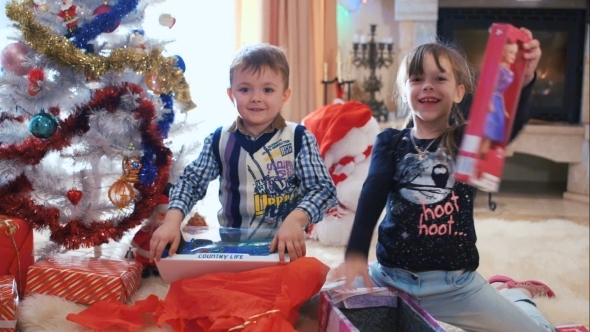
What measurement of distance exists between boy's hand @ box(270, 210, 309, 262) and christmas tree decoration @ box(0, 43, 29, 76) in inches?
31.8

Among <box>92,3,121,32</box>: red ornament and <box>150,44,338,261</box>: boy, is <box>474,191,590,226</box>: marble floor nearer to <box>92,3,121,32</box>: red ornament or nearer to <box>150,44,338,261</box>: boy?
<box>150,44,338,261</box>: boy

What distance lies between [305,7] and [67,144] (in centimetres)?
69

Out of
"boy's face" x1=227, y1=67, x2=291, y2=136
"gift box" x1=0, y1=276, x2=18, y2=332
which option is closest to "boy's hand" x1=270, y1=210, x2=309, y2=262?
"boy's face" x1=227, y1=67, x2=291, y2=136

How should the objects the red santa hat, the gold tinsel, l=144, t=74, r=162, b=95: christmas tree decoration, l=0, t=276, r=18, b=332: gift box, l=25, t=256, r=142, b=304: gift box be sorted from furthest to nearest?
1. the red santa hat
2. l=144, t=74, r=162, b=95: christmas tree decoration
3. the gold tinsel
4. l=25, t=256, r=142, b=304: gift box
5. l=0, t=276, r=18, b=332: gift box

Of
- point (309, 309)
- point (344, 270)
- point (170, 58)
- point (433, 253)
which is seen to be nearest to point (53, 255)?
point (170, 58)

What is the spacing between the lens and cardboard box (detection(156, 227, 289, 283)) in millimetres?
979

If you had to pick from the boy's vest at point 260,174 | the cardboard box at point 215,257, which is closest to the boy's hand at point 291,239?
the cardboard box at point 215,257

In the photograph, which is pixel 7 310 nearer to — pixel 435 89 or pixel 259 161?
pixel 259 161

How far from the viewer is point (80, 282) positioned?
3.94 feet

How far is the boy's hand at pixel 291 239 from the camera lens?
981mm

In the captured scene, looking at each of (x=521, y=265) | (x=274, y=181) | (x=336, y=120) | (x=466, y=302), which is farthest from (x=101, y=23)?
(x=521, y=265)

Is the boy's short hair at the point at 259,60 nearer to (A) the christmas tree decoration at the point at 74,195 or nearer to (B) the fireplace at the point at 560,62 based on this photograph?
(A) the christmas tree decoration at the point at 74,195

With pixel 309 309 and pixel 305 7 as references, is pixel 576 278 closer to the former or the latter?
pixel 309 309

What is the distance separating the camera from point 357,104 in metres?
1.75
